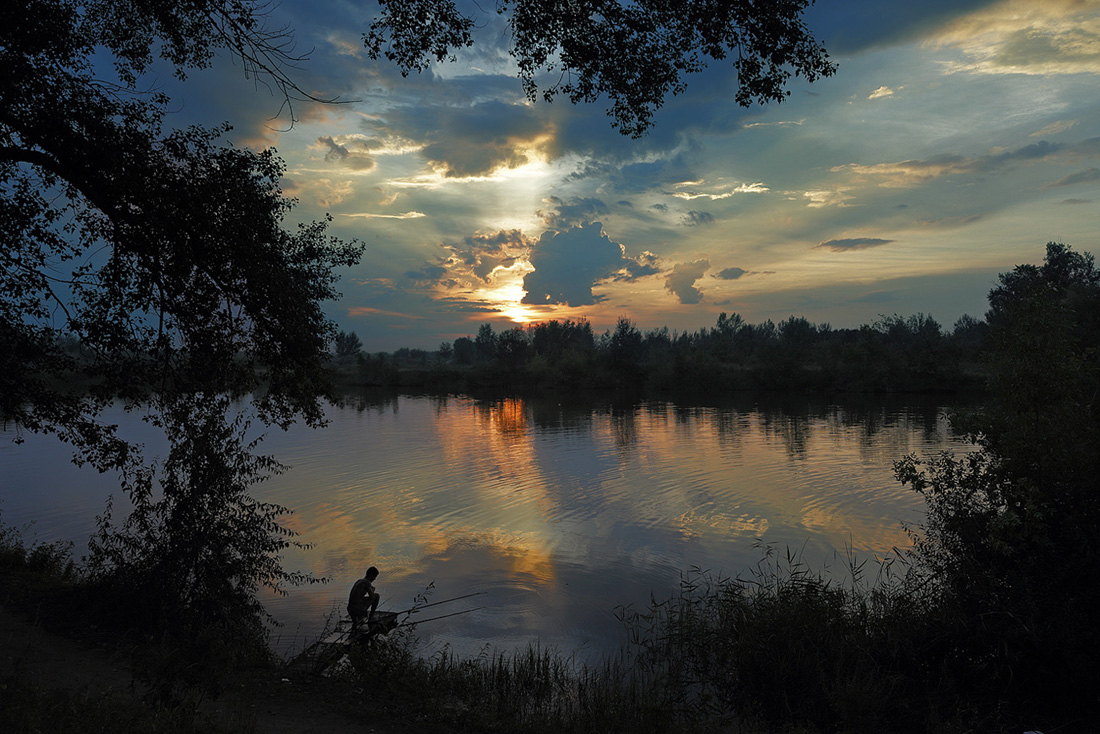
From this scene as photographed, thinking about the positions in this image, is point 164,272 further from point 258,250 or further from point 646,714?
point 646,714

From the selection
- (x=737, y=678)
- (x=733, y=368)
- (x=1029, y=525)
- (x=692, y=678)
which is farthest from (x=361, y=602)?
(x=733, y=368)

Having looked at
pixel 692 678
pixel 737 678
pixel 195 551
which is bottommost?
pixel 692 678

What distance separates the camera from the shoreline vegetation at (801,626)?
9344 mm

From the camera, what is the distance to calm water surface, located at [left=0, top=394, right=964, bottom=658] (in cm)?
1574

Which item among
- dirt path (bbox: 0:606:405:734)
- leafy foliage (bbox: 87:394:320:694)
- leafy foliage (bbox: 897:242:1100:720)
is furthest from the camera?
leafy foliage (bbox: 87:394:320:694)

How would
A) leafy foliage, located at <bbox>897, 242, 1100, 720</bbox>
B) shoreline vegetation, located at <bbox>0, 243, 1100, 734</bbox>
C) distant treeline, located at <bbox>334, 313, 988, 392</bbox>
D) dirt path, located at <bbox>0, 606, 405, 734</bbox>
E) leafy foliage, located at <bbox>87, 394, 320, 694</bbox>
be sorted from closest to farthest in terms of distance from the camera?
dirt path, located at <bbox>0, 606, 405, 734</bbox> → shoreline vegetation, located at <bbox>0, 243, 1100, 734</bbox> → leafy foliage, located at <bbox>897, 242, 1100, 720</bbox> → leafy foliage, located at <bbox>87, 394, 320, 694</bbox> → distant treeline, located at <bbox>334, 313, 988, 392</bbox>

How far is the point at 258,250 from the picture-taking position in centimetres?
943

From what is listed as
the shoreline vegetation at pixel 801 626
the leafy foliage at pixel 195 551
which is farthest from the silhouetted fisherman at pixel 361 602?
the leafy foliage at pixel 195 551

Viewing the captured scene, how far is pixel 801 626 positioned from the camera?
11.0m

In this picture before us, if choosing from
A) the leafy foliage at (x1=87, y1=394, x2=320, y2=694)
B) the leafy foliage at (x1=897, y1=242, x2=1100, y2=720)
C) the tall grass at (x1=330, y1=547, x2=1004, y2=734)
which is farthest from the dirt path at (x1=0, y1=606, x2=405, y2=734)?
the leafy foliage at (x1=897, y1=242, x2=1100, y2=720)

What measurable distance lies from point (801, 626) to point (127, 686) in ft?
34.3

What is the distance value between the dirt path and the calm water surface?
378cm

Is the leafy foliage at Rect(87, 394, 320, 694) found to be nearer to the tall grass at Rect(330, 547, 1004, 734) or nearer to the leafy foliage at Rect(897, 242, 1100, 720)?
the tall grass at Rect(330, 547, 1004, 734)

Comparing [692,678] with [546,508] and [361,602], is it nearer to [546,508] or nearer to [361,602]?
[361,602]
